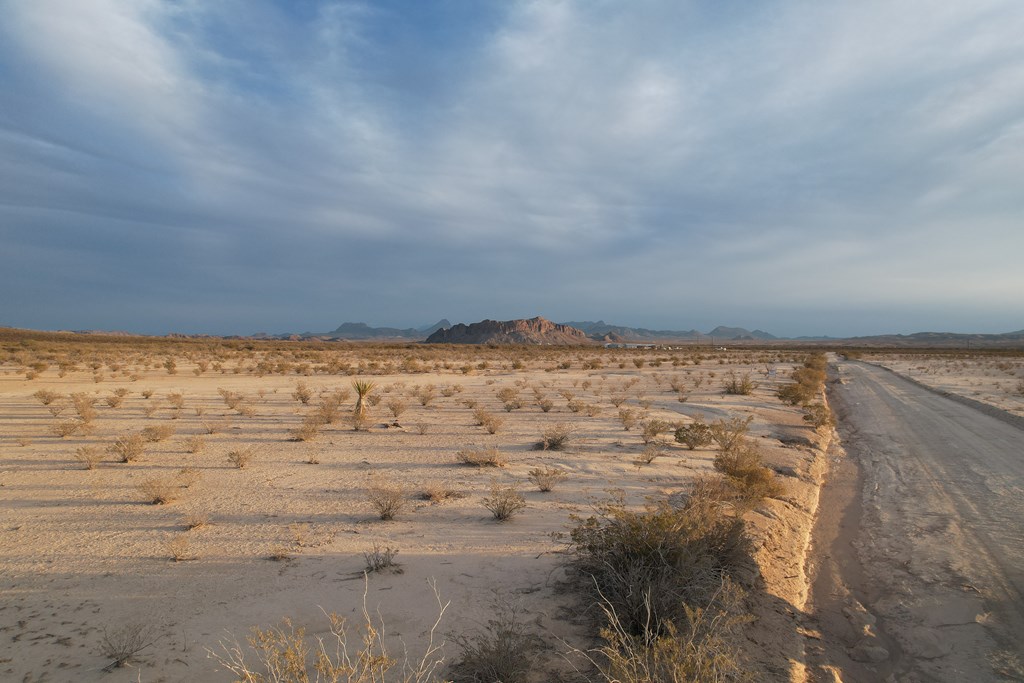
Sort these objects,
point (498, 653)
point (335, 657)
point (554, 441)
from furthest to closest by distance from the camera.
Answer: point (554, 441) < point (335, 657) < point (498, 653)

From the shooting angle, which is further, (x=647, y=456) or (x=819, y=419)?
(x=819, y=419)

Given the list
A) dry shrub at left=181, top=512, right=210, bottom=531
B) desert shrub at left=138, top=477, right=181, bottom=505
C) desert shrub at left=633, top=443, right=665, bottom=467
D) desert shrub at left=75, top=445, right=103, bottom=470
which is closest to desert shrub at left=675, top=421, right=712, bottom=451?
desert shrub at left=633, top=443, right=665, bottom=467

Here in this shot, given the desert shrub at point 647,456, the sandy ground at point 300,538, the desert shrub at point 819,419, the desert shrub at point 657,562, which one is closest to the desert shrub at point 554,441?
the sandy ground at point 300,538

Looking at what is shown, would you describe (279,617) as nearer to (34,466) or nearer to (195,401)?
(34,466)

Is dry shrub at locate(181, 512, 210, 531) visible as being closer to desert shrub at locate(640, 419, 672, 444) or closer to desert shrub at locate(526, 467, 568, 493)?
desert shrub at locate(526, 467, 568, 493)

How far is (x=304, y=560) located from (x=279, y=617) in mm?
1190

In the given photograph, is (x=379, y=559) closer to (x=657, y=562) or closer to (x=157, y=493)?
(x=657, y=562)

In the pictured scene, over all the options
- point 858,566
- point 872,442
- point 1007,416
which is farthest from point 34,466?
point 1007,416

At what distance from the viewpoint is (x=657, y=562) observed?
5016 millimetres

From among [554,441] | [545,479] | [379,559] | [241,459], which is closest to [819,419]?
[554,441]

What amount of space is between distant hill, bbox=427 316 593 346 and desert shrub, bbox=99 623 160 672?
14864 cm

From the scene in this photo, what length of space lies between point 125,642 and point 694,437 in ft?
34.5

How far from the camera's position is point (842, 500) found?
372 inches

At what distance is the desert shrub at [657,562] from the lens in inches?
184
